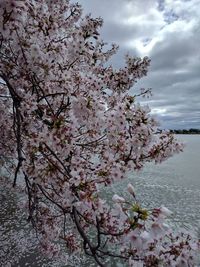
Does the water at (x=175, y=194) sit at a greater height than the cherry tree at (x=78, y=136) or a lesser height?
lesser

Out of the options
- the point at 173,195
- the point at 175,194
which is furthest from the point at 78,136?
the point at 175,194

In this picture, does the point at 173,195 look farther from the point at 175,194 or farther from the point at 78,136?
the point at 78,136

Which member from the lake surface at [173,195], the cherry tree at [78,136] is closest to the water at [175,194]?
the lake surface at [173,195]

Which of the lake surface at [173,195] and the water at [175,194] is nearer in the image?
the lake surface at [173,195]

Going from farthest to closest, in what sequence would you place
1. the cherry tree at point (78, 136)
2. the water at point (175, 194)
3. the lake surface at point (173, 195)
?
the water at point (175, 194), the lake surface at point (173, 195), the cherry tree at point (78, 136)

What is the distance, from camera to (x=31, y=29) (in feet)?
16.1

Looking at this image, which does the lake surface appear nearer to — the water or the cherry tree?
the water

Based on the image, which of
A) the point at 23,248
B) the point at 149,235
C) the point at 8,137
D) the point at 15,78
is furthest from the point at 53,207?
the point at 149,235

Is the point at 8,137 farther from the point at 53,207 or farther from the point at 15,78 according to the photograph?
the point at 53,207

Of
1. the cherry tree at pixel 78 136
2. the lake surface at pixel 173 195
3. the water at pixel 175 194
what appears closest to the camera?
the cherry tree at pixel 78 136

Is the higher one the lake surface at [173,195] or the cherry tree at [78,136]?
the cherry tree at [78,136]

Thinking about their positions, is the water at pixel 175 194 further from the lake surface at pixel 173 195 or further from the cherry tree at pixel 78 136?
the cherry tree at pixel 78 136

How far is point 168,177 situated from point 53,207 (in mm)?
18533

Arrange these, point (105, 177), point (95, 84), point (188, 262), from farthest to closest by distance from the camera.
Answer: point (95, 84)
point (105, 177)
point (188, 262)
